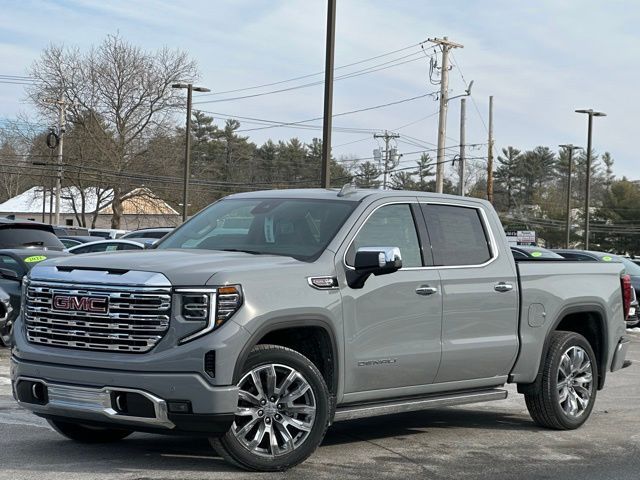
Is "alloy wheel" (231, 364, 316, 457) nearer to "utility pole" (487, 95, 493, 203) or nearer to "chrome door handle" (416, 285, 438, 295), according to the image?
"chrome door handle" (416, 285, 438, 295)

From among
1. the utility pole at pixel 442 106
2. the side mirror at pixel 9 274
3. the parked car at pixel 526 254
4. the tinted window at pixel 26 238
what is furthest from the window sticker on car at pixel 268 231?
the utility pole at pixel 442 106

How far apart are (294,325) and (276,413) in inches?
22.1

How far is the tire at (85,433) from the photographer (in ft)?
24.0

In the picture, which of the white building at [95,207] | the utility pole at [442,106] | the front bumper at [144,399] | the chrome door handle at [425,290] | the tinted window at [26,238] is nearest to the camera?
the front bumper at [144,399]

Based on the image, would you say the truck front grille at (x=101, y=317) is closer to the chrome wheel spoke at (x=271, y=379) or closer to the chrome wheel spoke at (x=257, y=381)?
the chrome wheel spoke at (x=257, y=381)

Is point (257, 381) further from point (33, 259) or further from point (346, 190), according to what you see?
point (33, 259)

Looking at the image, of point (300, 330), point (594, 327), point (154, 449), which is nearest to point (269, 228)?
point (300, 330)

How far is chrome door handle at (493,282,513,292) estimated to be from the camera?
7.96 meters

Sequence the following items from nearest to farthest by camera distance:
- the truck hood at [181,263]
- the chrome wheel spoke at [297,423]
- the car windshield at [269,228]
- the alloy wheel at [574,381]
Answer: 1. the truck hood at [181,263]
2. the chrome wheel spoke at [297,423]
3. the car windshield at [269,228]
4. the alloy wheel at [574,381]

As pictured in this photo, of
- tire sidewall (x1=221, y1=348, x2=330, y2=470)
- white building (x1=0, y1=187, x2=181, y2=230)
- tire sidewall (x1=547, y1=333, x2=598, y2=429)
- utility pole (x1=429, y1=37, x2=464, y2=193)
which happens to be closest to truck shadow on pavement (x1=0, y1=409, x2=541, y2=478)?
tire sidewall (x1=221, y1=348, x2=330, y2=470)

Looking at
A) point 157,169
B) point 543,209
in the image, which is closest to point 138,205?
point 157,169

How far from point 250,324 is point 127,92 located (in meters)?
63.1

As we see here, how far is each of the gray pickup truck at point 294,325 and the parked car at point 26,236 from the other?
8.76m

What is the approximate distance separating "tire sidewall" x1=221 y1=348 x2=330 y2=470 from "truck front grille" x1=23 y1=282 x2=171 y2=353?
640mm
